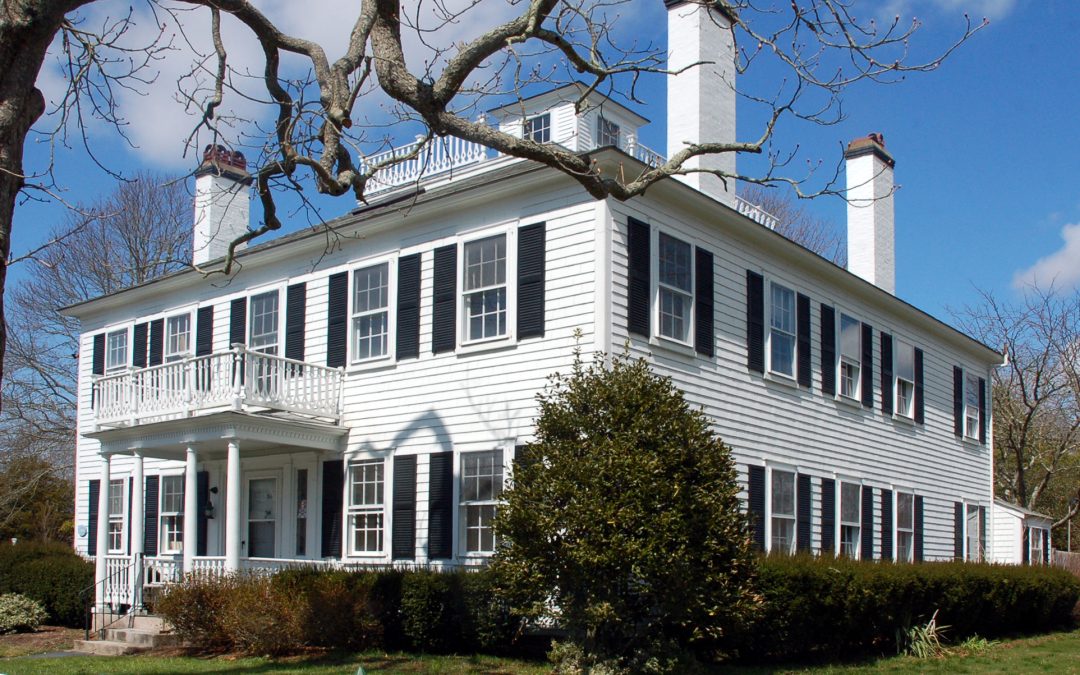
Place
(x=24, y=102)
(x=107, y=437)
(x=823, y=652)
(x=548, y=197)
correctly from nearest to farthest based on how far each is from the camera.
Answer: (x=24, y=102), (x=823, y=652), (x=548, y=197), (x=107, y=437)

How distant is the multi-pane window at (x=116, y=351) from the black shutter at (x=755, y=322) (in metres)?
12.6

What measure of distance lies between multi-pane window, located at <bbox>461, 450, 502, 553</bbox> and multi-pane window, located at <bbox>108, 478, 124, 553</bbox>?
30.2ft

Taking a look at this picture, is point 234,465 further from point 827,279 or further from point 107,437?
point 827,279

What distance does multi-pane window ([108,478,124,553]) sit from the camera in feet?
70.7

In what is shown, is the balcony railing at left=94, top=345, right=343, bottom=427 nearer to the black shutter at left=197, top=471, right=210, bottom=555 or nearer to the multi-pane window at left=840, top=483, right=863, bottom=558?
the black shutter at left=197, top=471, right=210, bottom=555

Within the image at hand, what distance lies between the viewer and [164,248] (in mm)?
36031

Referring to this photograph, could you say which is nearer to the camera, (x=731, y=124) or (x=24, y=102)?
(x=24, y=102)

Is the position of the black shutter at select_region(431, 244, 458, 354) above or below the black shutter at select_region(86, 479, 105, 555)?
above

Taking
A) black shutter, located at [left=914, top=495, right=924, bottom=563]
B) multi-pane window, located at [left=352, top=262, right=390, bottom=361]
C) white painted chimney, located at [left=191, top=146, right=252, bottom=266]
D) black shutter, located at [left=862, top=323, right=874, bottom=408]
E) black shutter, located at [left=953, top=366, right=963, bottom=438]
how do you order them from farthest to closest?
black shutter, located at [left=953, top=366, right=963, bottom=438]
white painted chimney, located at [left=191, top=146, right=252, bottom=266]
black shutter, located at [left=914, top=495, right=924, bottom=563]
black shutter, located at [left=862, top=323, right=874, bottom=408]
multi-pane window, located at [left=352, top=262, right=390, bottom=361]

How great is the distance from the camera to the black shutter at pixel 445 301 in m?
16.1

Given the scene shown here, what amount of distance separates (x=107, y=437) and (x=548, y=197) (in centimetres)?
889

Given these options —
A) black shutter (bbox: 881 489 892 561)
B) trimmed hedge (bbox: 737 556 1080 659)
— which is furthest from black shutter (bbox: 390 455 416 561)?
black shutter (bbox: 881 489 892 561)

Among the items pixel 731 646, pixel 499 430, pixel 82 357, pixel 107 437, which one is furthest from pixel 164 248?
pixel 731 646

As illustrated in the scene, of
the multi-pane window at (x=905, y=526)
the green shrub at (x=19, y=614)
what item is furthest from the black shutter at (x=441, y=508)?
the multi-pane window at (x=905, y=526)
